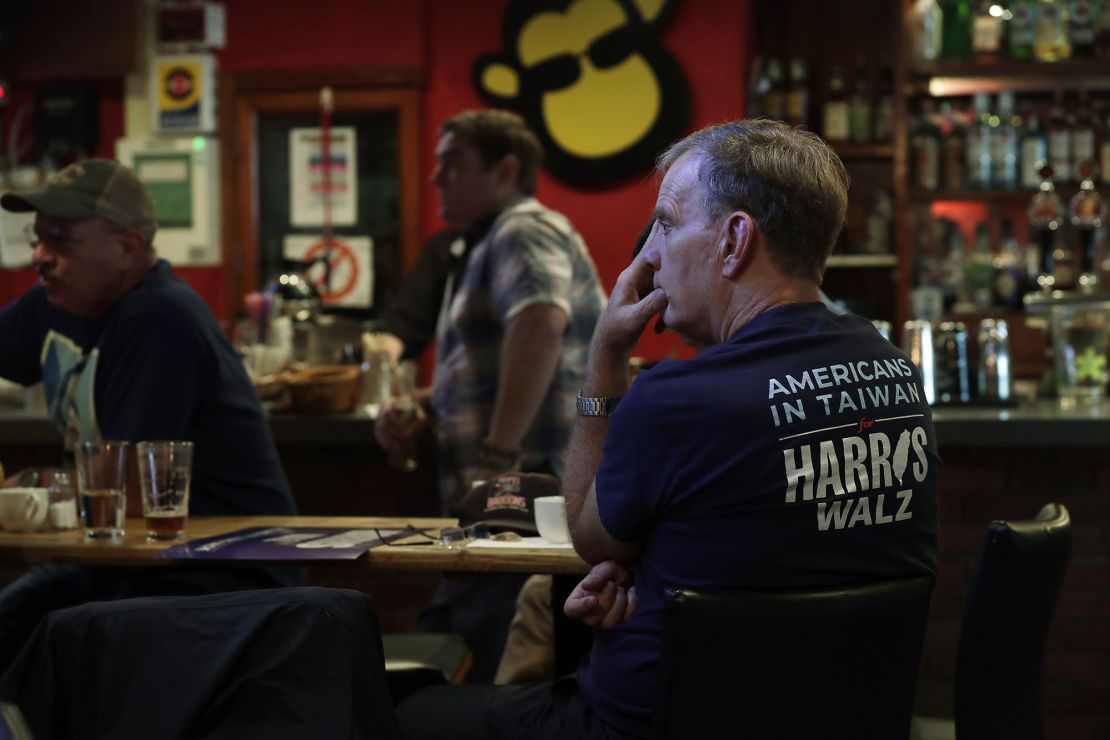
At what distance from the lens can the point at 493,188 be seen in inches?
135

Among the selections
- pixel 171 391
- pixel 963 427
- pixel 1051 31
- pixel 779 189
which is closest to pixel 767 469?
pixel 779 189

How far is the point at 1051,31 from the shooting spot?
17.0 feet

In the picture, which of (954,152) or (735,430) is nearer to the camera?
(735,430)

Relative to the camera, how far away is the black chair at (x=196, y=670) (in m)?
1.35

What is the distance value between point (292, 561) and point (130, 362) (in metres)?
0.63

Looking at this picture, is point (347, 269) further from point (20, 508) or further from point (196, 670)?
point (196, 670)

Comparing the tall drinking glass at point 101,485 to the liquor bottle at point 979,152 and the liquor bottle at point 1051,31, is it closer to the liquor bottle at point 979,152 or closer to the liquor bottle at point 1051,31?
the liquor bottle at point 979,152

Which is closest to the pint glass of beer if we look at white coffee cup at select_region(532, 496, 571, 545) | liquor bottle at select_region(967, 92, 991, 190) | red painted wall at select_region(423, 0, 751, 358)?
white coffee cup at select_region(532, 496, 571, 545)

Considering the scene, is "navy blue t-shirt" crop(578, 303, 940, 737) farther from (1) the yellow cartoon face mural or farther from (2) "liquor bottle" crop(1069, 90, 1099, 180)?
(1) the yellow cartoon face mural

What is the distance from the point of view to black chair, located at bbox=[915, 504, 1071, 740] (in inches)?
65.8

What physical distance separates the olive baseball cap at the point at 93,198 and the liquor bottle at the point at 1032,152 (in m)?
3.85

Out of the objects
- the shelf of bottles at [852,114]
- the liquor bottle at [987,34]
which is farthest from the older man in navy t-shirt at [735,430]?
the shelf of bottles at [852,114]

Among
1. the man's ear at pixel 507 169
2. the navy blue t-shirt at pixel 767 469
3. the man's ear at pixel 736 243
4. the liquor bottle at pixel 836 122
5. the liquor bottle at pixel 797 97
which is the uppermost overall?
the liquor bottle at pixel 797 97

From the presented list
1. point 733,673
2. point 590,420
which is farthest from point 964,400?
point 733,673
